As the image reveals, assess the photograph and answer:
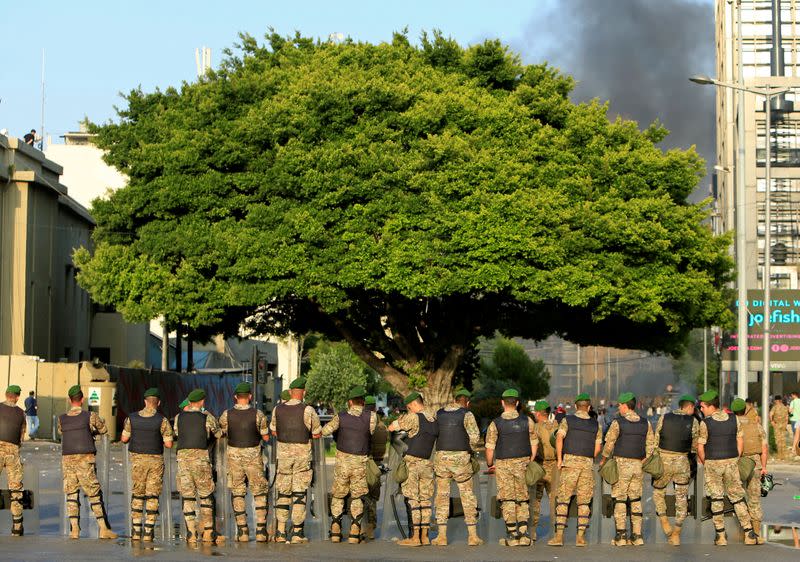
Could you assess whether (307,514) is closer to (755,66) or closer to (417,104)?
(417,104)

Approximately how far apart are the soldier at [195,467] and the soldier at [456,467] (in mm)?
2647

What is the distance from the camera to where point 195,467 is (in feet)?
52.9

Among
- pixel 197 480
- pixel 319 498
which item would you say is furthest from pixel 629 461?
pixel 197 480

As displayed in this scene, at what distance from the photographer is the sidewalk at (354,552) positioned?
1440 cm

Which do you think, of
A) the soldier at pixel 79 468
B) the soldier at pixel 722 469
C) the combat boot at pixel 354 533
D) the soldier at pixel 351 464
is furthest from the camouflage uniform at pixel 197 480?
the soldier at pixel 722 469

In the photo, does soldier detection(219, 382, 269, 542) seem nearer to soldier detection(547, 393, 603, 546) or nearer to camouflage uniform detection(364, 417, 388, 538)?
camouflage uniform detection(364, 417, 388, 538)

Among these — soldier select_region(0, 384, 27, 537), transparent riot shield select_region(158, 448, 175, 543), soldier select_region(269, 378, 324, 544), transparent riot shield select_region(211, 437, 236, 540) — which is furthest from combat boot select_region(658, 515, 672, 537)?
soldier select_region(0, 384, 27, 537)

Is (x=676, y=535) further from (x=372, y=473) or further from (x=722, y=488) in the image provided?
(x=372, y=473)

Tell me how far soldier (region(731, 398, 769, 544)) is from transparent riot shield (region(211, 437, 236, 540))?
6.44 meters

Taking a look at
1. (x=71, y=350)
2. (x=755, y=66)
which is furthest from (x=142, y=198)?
(x=755, y=66)

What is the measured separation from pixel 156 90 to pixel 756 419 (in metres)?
25.5

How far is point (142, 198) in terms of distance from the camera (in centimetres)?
3738

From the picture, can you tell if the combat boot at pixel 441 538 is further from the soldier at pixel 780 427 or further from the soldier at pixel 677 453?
the soldier at pixel 780 427

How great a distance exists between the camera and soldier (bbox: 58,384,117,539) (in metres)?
16.5
